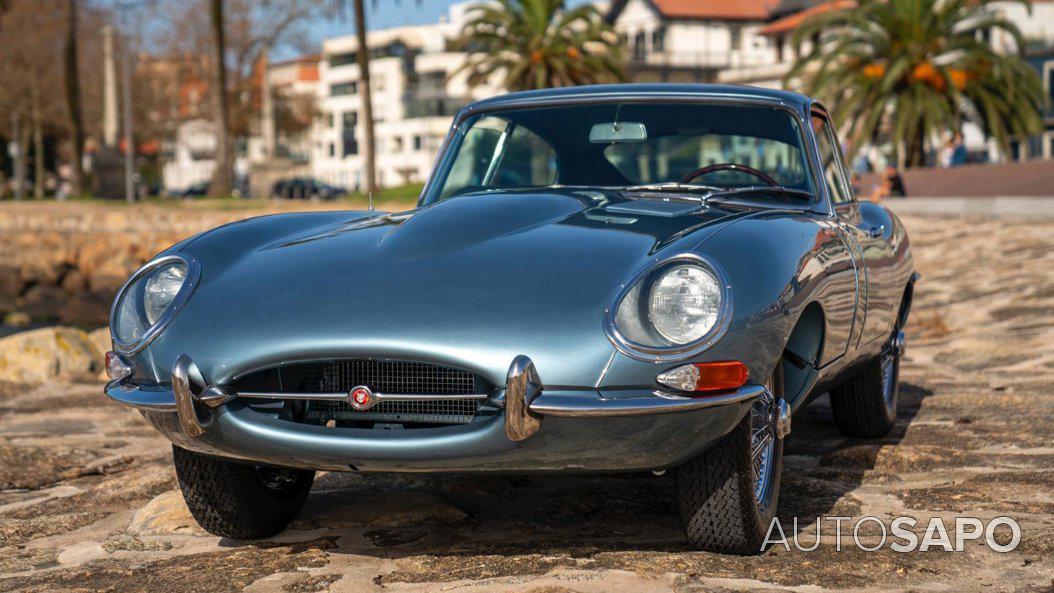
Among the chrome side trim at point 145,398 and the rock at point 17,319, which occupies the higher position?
the chrome side trim at point 145,398

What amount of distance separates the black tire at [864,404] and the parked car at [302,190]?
46.4m

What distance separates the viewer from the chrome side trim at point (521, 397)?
2.96 meters

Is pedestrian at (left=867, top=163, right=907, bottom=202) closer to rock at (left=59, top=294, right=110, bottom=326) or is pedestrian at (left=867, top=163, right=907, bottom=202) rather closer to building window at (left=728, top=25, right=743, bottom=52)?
rock at (left=59, top=294, right=110, bottom=326)

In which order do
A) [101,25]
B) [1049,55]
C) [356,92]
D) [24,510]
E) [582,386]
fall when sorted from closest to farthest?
[582,386] < [24,510] < [1049,55] < [101,25] < [356,92]

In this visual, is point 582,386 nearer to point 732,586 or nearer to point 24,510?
point 732,586

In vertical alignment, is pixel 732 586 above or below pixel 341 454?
below

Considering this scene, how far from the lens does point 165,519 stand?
394 centimetres

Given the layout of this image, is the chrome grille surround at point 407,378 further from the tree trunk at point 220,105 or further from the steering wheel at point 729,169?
the tree trunk at point 220,105

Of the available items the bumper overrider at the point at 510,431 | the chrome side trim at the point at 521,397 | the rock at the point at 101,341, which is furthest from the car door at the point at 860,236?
the rock at the point at 101,341

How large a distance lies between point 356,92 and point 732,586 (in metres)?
90.6

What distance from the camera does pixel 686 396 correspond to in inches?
119

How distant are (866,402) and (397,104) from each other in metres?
82.0

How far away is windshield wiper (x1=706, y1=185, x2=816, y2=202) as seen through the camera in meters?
4.18

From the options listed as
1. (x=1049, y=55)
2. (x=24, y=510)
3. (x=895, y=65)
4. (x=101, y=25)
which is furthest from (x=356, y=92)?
(x=24, y=510)
